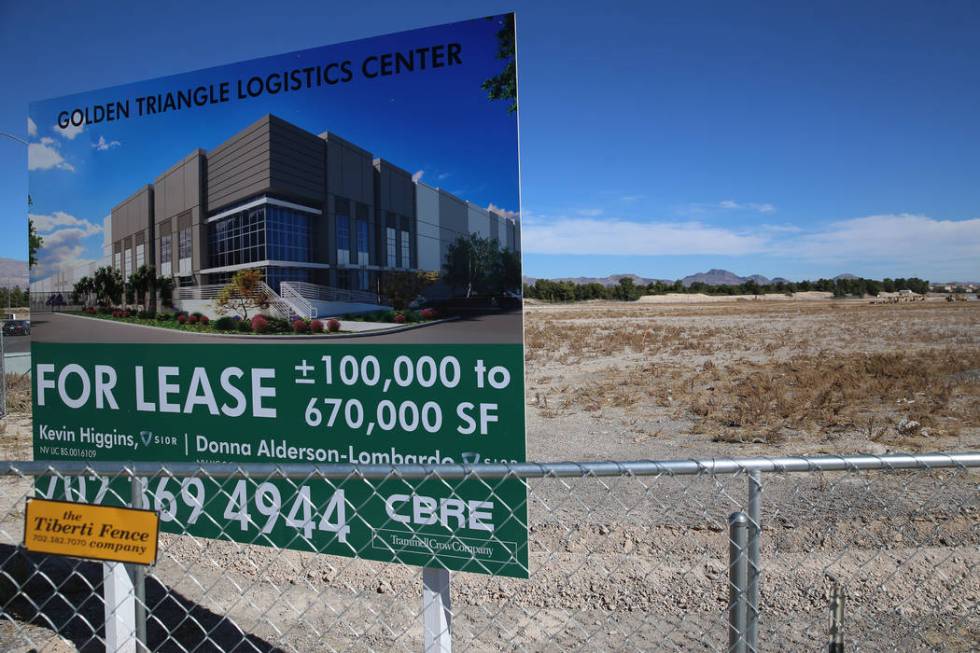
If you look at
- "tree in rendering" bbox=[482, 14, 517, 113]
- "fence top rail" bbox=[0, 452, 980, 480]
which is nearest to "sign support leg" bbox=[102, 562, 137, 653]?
"fence top rail" bbox=[0, 452, 980, 480]

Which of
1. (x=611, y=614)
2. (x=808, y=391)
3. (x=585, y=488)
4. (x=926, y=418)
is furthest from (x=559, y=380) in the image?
(x=611, y=614)

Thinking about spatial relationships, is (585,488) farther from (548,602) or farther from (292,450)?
(292,450)

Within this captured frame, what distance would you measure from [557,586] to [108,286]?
3639mm

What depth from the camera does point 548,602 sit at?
507cm

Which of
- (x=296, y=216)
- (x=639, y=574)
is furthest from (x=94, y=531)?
(x=639, y=574)

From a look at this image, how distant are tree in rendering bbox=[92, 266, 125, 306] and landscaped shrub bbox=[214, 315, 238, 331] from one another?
749mm

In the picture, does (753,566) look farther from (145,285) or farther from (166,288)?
(145,285)

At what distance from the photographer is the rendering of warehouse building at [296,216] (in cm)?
303

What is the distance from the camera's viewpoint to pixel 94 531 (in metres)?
2.15

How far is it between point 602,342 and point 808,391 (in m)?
16.7

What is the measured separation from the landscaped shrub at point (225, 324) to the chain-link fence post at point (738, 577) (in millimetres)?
2389

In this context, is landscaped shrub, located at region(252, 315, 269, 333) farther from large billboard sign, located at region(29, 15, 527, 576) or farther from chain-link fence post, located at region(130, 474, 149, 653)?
chain-link fence post, located at region(130, 474, 149, 653)

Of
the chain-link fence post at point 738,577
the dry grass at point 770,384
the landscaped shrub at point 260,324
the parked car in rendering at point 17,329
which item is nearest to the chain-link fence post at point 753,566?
the chain-link fence post at point 738,577

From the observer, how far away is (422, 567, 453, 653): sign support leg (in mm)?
2938
